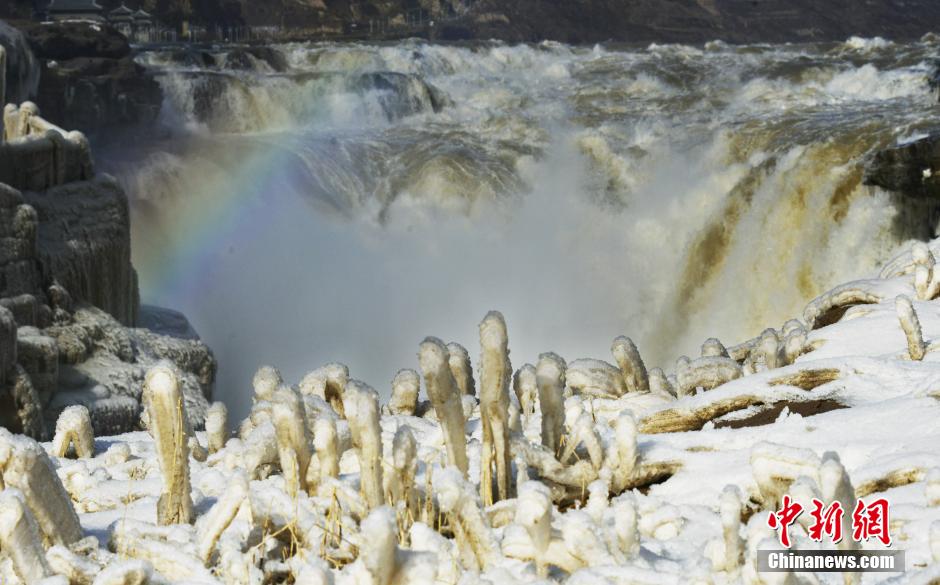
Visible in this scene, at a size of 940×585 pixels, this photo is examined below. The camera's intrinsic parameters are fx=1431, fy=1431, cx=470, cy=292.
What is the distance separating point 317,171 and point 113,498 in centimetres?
2493

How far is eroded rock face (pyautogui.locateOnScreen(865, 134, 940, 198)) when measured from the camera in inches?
859

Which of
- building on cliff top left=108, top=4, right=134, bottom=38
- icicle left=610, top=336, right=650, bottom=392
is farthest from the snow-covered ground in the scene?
building on cliff top left=108, top=4, right=134, bottom=38

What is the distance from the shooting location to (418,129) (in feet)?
113

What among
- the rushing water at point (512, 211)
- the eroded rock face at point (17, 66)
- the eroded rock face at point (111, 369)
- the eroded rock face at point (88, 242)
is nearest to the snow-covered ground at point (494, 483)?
the eroded rock face at point (111, 369)

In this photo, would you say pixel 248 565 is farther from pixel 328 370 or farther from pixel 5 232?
pixel 5 232

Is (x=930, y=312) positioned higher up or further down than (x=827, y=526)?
higher up

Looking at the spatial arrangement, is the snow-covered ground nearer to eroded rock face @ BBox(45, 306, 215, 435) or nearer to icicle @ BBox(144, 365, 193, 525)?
icicle @ BBox(144, 365, 193, 525)

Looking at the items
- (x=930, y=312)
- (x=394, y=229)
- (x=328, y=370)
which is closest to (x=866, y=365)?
(x=930, y=312)

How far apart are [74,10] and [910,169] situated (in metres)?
39.8

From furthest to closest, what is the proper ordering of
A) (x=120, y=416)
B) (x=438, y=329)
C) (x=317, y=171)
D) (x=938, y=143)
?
1. (x=317, y=171)
2. (x=438, y=329)
3. (x=938, y=143)
4. (x=120, y=416)

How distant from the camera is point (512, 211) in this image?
28.7 meters

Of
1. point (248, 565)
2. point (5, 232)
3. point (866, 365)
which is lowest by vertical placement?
point (248, 565)

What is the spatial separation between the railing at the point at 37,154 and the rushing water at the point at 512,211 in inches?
199

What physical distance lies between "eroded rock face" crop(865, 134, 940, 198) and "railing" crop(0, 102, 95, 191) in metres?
12.2
